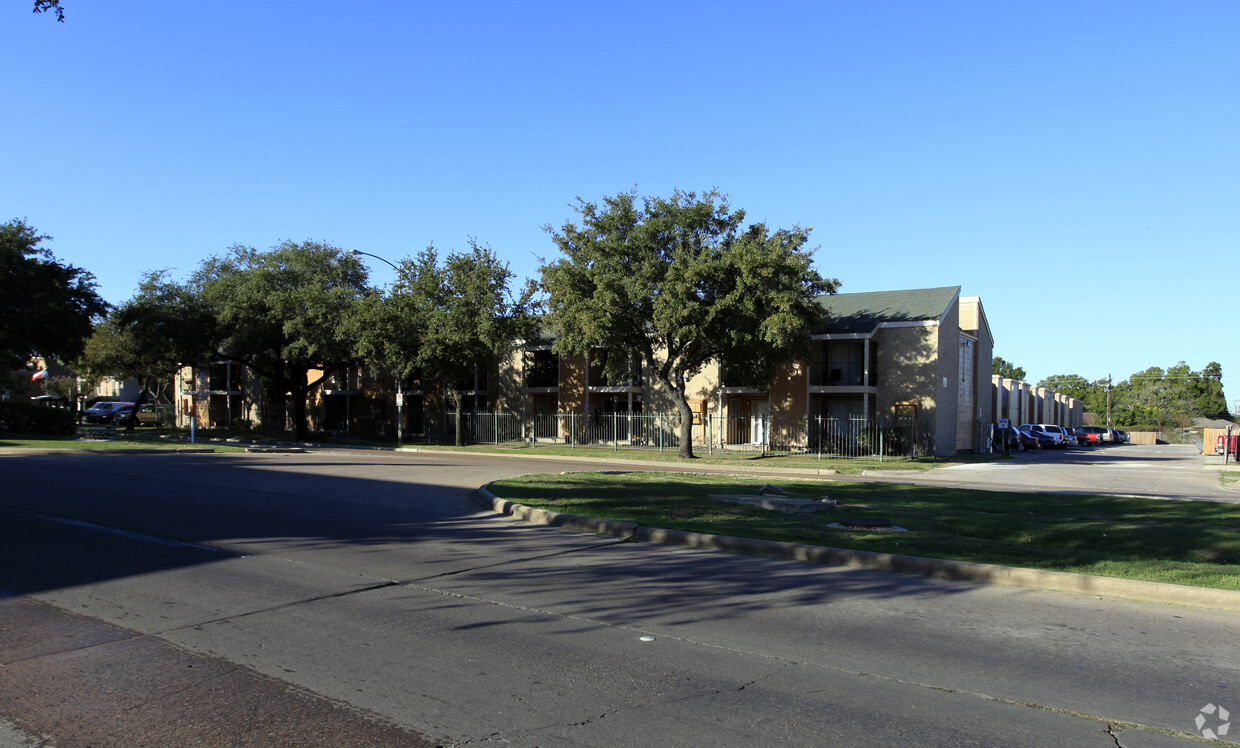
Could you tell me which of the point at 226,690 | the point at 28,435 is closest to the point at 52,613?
the point at 226,690

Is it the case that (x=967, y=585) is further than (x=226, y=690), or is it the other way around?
(x=967, y=585)

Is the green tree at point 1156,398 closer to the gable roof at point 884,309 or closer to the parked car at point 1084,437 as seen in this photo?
the parked car at point 1084,437

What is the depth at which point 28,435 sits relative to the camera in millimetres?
38625

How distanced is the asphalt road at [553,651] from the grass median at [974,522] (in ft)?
3.63

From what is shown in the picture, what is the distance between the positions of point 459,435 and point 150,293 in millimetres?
19198

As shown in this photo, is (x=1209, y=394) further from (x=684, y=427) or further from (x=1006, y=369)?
(x=684, y=427)

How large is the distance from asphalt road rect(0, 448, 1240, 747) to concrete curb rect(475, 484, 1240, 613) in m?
0.24

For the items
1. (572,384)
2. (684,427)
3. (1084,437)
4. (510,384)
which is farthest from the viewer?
(1084,437)

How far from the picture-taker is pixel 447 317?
37750mm

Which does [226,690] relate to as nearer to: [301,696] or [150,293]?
[301,696]

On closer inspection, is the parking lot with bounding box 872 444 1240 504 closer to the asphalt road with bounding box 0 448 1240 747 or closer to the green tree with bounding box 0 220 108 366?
the asphalt road with bounding box 0 448 1240 747

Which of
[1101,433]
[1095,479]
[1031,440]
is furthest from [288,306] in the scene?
[1101,433]

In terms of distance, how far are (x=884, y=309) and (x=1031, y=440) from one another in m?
18.8

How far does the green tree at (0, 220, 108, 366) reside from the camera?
37.0 metres
